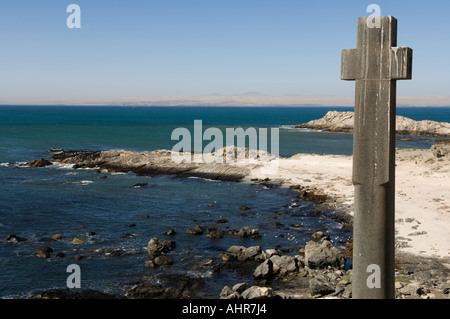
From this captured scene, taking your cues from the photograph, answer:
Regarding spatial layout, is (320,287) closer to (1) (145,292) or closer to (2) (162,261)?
(1) (145,292)

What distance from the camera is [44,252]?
25.7 m

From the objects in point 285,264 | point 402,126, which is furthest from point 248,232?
point 402,126

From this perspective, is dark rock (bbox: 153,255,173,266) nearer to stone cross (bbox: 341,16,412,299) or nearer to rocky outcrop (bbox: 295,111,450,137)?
stone cross (bbox: 341,16,412,299)

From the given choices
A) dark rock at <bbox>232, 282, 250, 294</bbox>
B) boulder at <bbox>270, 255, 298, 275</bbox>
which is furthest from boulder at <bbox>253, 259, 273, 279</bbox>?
dark rock at <bbox>232, 282, 250, 294</bbox>

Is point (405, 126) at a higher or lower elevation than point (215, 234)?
higher

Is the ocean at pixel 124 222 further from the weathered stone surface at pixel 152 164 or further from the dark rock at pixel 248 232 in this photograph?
the weathered stone surface at pixel 152 164

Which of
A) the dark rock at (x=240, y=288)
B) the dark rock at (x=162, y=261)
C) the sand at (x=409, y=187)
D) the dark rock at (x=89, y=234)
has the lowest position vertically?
the dark rock at (x=162, y=261)

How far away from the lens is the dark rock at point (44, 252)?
25469 mm

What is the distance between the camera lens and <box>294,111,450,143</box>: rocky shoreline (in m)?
108

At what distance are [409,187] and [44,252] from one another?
1177 inches

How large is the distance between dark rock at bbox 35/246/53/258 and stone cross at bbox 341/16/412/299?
21457 millimetres

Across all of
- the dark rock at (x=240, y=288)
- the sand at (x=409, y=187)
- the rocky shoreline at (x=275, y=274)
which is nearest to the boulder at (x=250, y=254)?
the rocky shoreline at (x=275, y=274)
